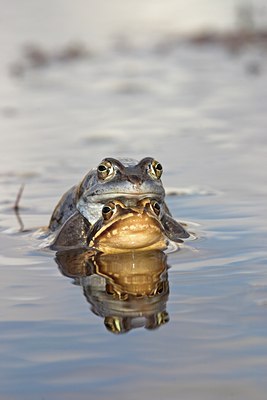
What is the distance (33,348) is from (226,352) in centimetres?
82

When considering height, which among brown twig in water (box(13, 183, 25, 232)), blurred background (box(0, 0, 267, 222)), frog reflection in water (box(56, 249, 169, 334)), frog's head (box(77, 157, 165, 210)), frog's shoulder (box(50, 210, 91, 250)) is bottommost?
blurred background (box(0, 0, 267, 222))

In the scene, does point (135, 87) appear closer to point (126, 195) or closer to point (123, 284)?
point (126, 195)

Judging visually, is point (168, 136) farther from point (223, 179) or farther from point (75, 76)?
point (75, 76)

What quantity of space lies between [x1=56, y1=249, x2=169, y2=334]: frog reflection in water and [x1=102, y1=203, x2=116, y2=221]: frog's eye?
24 cm

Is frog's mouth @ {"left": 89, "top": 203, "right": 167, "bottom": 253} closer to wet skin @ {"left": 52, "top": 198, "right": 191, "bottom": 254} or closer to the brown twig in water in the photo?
wet skin @ {"left": 52, "top": 198, "right": 191, "bottom": 254}

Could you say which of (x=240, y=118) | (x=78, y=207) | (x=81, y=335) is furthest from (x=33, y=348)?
(x=240, y=118)

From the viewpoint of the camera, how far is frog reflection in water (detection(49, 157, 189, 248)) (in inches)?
251

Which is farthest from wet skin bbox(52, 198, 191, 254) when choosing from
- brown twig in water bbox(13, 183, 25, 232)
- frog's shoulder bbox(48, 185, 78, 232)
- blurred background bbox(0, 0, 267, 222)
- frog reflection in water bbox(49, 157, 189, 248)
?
A: blurred background bbox(0, 0, 267, 222)

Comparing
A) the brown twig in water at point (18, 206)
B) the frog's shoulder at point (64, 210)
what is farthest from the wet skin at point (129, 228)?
the brown twig in water at point (18, 206)

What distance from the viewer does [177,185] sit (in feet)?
28.3

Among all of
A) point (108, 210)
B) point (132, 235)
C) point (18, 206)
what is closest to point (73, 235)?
point (108, 210)

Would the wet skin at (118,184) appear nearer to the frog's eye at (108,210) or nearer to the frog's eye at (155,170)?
the frog's eye at (155,170)

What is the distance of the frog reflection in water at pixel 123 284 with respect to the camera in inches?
198

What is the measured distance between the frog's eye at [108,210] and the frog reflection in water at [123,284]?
242 mm
